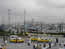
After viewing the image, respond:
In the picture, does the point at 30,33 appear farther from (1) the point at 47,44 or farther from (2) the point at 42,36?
(1) the point at 47,44

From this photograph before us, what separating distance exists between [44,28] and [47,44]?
51 cm

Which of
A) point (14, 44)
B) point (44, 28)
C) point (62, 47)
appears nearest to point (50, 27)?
point (44, 28)

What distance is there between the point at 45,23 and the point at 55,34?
493mm

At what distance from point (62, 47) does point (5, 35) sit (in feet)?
5.94

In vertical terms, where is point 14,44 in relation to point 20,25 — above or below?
below

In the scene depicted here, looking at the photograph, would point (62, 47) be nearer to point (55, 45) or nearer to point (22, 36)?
point (55, 45)

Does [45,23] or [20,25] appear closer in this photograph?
[45,23]

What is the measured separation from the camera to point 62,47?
10.6 ft

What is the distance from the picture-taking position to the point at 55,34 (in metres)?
3.37

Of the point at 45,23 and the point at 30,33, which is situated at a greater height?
the point at 45,23

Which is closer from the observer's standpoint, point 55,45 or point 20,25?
point 55,45

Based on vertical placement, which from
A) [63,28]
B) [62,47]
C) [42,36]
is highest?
[63,28]

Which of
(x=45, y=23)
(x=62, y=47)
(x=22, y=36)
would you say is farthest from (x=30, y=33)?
(x=62, y=47)

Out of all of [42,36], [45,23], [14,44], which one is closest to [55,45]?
[42,36]
